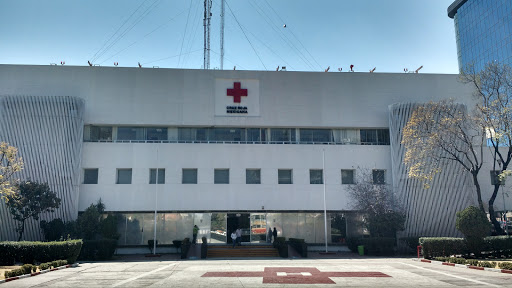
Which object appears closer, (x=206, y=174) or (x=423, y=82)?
(x=206, y=174)

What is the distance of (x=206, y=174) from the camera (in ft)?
126

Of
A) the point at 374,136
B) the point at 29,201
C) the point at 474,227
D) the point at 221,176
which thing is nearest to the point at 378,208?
the point at 374,136

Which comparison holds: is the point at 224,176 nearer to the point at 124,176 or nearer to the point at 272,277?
the point at 124,176

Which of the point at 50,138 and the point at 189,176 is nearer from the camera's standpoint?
the point at 50,138

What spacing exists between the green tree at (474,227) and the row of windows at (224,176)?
10.1 m

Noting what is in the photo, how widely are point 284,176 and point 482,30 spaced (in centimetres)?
7230

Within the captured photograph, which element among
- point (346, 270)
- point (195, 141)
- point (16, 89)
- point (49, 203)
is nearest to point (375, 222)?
point (346, 270)

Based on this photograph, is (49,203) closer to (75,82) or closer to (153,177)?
(153,177)

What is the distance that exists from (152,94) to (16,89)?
1185cm

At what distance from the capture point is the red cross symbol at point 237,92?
40.0 metres

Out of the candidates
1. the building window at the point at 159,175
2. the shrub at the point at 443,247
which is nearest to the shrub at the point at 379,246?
the shrub at the point at 443,247

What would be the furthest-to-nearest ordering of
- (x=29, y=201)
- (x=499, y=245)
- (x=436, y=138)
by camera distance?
1. (x=436, y=138)
2. (x=29, y=201)
3. (x=499, y=245)

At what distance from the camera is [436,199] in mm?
37812

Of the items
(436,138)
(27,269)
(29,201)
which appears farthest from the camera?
(436,138)
